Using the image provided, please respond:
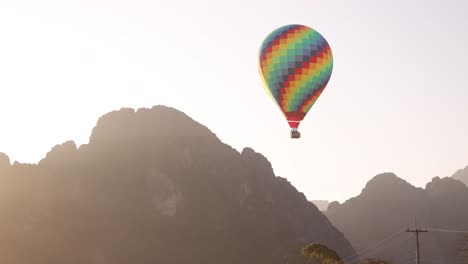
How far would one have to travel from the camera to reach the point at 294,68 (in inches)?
1638

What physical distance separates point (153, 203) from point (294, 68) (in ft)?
303

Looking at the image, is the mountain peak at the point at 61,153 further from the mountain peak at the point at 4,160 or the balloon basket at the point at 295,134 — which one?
the balloon basket at the point at 295,134

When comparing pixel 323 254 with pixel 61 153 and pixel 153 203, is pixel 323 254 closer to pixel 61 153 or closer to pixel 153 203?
pixel 153 203

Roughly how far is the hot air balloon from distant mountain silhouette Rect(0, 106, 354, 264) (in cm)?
7647

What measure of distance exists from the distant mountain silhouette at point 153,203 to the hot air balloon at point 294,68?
7647cm

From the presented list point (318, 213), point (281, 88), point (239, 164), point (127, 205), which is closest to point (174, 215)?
point (127, 205)

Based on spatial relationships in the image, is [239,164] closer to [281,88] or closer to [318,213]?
[318,213]

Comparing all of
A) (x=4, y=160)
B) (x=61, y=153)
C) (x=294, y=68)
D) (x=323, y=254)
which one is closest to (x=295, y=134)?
(x=294, y=68)

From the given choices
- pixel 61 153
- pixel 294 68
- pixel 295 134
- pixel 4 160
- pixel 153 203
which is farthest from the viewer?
pixel 61 153

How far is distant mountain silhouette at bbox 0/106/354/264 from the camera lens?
4688 inches

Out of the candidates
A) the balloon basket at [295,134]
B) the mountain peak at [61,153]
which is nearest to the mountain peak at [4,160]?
the mountain peak at [61,153]

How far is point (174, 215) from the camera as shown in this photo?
130 meters

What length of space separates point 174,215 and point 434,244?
9764cm

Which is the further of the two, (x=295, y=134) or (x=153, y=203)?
(x=153, y=203)
